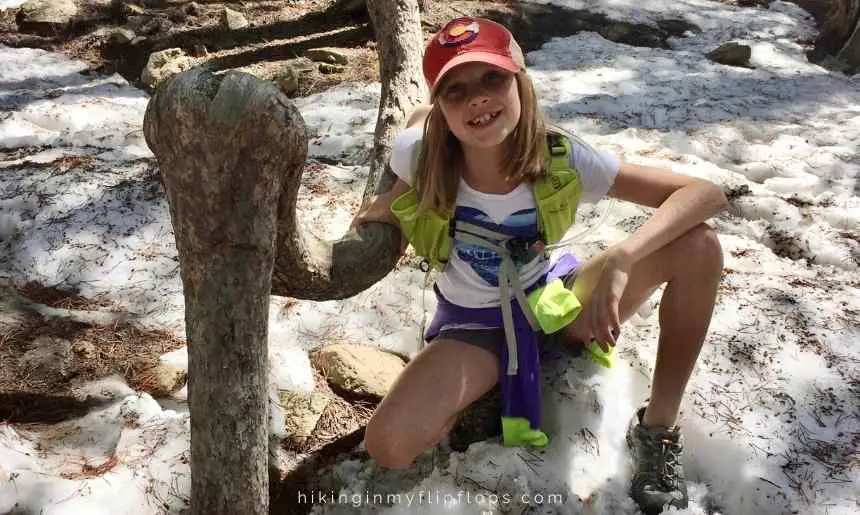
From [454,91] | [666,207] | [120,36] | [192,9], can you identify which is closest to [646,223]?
[666,207]

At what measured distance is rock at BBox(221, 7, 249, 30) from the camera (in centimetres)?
657

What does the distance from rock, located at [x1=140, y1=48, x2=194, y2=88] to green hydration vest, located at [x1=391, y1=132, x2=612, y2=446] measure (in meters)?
3.88

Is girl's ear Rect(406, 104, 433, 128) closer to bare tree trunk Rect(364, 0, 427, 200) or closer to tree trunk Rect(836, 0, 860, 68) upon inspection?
bare tree trunk Rect(364, 0, 427, 200)

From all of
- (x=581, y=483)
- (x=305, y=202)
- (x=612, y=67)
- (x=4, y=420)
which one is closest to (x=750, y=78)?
(x=612, y=67)

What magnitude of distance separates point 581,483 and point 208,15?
21.1ft

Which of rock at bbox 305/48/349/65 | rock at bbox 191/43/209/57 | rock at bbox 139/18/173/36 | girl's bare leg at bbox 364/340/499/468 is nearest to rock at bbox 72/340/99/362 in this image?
girl's bare leg at bbox 364/340/499/468

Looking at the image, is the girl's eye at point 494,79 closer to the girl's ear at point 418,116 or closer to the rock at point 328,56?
the girl's ear at point 418,116

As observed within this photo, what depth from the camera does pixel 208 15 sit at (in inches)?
274

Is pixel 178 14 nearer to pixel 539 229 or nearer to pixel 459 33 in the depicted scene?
pixel 459 33

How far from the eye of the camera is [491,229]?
2352 millimetres

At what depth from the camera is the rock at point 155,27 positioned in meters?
6.43

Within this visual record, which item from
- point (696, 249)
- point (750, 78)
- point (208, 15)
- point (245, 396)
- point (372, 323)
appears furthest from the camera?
point (208, 15)

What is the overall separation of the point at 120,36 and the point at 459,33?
207 inches

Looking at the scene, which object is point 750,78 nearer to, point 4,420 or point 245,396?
point 245,396
